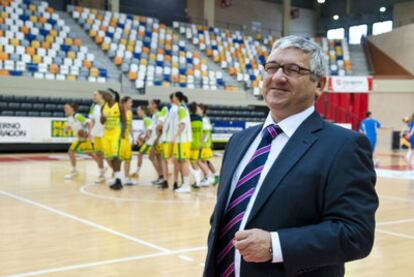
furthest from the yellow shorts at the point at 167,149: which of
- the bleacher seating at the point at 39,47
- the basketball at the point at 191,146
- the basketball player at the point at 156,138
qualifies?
the bleacher seating at the point at 39,47

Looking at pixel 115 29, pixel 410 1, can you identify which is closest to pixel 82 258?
pixel 115 29

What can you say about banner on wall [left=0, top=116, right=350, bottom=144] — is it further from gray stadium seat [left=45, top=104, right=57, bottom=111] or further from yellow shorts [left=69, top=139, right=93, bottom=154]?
yellow shorts [left=69, top=139, right=93, bottom=154]

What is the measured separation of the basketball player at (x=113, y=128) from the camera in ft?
29.0

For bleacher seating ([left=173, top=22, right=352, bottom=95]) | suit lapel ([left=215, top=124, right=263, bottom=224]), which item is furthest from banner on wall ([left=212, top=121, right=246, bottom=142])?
suit lapel ([left=215, top=124, right=263, bottom=224])

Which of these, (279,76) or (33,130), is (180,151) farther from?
(33,130)

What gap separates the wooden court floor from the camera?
4.25 meters

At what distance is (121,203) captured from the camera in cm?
744

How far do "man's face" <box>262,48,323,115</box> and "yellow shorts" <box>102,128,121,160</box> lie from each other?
7.33 meters

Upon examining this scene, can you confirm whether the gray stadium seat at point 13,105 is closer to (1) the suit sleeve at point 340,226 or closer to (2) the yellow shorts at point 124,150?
(2) the yellow shorts at point 124,150

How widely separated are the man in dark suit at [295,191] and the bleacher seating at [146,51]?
18410 millimetres

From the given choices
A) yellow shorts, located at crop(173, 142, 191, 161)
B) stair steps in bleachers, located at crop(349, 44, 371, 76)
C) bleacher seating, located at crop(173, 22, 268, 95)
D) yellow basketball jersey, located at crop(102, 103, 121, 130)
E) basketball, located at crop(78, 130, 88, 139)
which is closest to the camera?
yellow shorts, located at crop(173, 142, 191, 161)

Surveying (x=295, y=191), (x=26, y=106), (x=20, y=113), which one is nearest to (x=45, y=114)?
(x=26, y=106)

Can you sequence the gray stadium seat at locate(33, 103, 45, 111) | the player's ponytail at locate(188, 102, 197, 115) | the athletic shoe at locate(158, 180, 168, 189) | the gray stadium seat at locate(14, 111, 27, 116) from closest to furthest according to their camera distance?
the player's ponytail at locate(188, 102, 197, 115) < the athletic shoe at locate(158, 180, 168, 189) < the gray stadium seat at locate(14, 111, 27, 116) < the gray stadium seat at locate(33, 103, 45, 111)

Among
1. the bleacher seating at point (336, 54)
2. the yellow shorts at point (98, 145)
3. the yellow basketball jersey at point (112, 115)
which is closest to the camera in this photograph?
the yellow basketball jersey at point (112, 115)
